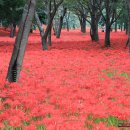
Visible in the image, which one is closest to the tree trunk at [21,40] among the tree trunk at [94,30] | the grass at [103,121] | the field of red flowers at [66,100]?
the field of red flowers at [66,100]

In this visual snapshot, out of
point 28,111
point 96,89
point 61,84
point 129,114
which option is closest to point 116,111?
point 129,114

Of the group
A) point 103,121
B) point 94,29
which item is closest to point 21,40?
point 103,121

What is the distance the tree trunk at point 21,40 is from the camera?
11766mm

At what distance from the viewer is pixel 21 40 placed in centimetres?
1191

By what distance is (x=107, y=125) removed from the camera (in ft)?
23.4

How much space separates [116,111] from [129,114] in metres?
0.38

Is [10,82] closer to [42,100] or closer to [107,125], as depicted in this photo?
[42,100]

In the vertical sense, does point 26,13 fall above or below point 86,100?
above

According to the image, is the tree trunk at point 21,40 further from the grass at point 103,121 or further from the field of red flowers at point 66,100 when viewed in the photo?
the grass at point 103,121

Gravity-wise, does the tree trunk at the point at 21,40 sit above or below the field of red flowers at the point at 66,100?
above

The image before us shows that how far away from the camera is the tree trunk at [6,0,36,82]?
11.8m

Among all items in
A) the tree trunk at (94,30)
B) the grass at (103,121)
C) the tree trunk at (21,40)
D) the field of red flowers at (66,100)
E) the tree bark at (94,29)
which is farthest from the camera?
the tree trunk at (94,30)

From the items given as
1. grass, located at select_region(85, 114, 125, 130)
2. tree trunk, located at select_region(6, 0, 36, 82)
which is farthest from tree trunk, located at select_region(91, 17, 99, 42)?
grass, located at select_region(85, 114, 125, 130)

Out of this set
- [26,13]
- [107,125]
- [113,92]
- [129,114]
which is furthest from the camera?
[26,13]
